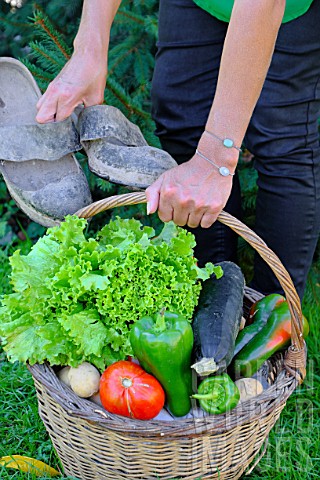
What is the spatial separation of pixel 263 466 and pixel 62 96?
3.71 feet

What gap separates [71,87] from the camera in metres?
1.67

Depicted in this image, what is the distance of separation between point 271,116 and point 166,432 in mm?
889

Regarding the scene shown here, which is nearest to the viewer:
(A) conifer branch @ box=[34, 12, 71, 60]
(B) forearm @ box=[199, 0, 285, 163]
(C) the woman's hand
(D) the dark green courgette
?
(B) forearm @ box=[199, 0, 285, 163]

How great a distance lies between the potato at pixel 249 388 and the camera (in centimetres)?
148

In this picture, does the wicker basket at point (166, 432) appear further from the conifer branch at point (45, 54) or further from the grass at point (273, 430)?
the conifer branch at point (45, 54)

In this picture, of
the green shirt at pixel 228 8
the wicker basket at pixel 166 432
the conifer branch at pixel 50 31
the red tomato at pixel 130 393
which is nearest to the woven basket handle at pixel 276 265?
the wicker basket at pixel 166 432

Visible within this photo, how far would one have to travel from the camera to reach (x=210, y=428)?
133 cm

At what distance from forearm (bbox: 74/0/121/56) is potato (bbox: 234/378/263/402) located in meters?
0.94

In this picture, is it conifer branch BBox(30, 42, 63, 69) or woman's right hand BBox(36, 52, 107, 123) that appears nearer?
woman's right hand BBox(36, 52, 107, 123)

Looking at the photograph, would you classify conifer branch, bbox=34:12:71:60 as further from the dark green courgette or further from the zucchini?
the dark green courgette

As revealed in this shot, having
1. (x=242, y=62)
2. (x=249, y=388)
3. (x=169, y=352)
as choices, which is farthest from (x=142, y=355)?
(x=242, y=62)

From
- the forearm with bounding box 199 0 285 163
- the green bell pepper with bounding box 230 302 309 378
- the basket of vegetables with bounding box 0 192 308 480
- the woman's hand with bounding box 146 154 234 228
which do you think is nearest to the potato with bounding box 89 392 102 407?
the basket of vegetables with bounding box 0 192 308 480

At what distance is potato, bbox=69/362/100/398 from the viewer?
1427mm

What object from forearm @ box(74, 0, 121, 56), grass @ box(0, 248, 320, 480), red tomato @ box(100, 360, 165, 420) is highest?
forearm @ box(74, 0, 121, 56)
